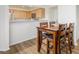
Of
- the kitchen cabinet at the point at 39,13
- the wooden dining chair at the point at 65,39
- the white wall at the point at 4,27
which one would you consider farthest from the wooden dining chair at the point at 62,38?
the white wall at the point at 4,27

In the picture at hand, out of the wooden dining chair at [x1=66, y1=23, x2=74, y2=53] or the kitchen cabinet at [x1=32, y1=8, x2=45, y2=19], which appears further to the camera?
the wooden dining chair at [x1=66, y1=23, x2=74, y2=53]

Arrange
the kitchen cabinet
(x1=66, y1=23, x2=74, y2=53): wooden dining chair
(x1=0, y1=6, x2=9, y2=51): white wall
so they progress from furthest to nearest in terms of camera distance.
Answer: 1. (x1=0, y1=6, x2=9, y2=51): white wall
2. (x1=66, y1=23, x2=74, y2=53): wooden dining chair
3. the kitchen cabinet

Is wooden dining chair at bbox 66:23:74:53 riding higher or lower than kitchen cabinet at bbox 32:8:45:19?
lower

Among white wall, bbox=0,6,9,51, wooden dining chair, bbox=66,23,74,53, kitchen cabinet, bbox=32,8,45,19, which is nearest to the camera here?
kitchen cabinet, bbox=32,8,45,19

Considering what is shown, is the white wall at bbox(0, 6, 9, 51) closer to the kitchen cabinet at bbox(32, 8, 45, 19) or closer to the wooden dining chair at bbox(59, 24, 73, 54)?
the kitchen cabinet at bbox(32, 8, 45, 19)

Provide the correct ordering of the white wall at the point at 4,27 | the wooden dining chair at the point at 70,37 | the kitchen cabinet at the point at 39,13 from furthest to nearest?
the white wall at the point at 4,27
the wooden dining chair at the point at 70,37
the kitchen cabinet at the point at 39,13

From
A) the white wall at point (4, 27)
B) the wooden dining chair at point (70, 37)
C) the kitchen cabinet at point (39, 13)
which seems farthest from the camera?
the white wall at point (4, 27)

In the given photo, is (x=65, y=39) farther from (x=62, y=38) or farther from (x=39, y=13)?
(x=39, y=13)

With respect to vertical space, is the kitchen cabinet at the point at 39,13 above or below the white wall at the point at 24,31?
above

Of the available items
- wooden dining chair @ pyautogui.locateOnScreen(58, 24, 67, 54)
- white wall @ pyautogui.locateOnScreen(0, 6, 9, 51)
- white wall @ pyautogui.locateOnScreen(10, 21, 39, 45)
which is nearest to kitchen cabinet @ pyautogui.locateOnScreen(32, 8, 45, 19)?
white wall @ pyautogui.locateOnScreen(10, 21, 39, 45)

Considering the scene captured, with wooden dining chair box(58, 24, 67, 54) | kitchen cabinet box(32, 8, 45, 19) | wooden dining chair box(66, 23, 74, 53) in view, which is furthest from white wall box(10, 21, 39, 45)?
wooden dining chair box(66, 23, 74, 53)

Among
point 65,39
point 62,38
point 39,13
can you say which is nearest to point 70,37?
point 65,39

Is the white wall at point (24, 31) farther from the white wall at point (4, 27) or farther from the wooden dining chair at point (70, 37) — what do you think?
the wooden dining chair at point (70, 37)
